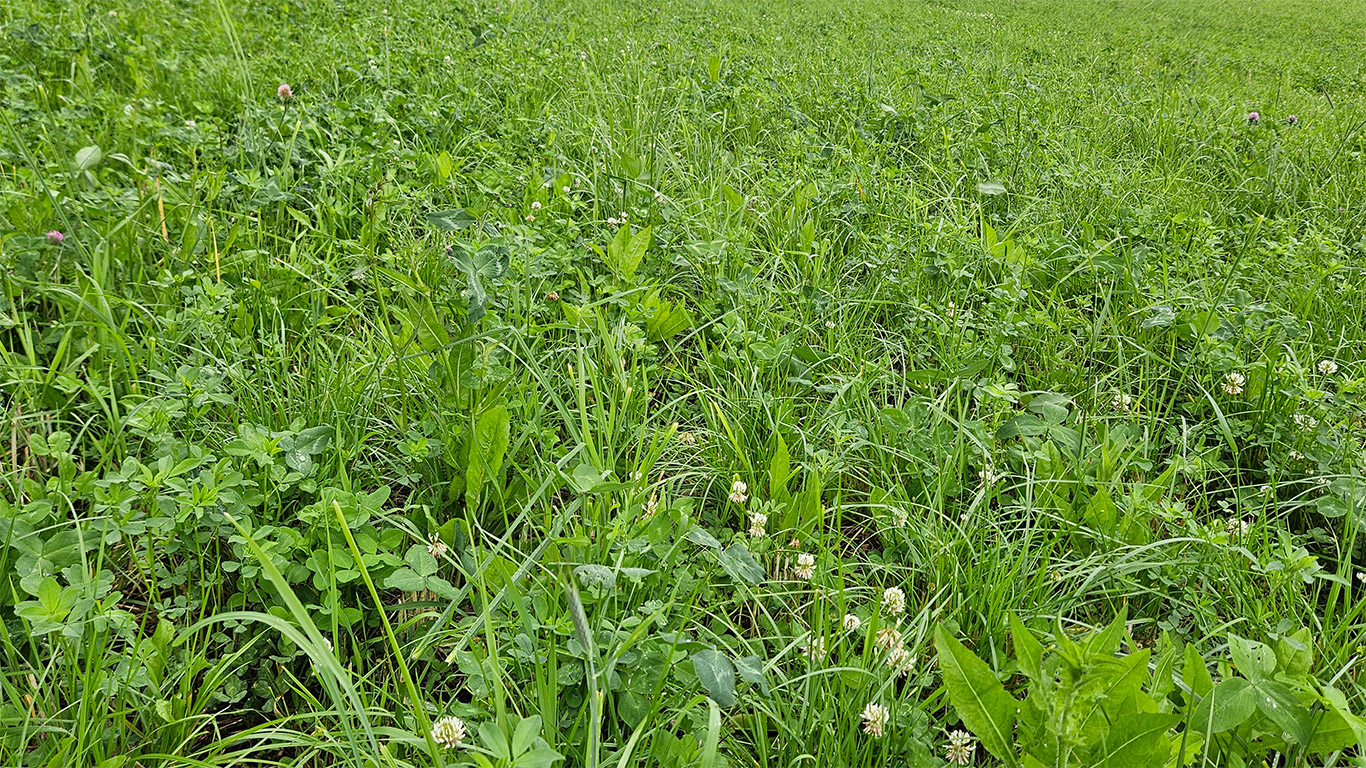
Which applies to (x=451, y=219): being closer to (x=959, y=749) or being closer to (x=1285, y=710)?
(x=959, y=749)

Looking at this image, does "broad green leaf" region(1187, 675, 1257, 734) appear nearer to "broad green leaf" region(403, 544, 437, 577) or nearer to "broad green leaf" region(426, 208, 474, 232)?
"broad green leaf" region(403, 544, 437, 577)

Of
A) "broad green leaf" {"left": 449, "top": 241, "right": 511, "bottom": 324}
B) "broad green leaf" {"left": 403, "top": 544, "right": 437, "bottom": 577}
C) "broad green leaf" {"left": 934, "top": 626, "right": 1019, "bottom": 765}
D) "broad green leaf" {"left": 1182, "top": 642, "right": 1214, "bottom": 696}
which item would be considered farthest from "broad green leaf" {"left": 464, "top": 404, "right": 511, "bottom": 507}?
"broad green leaf" {"left": 1182, "top": 642, "right": 1214, "bottom": 696}

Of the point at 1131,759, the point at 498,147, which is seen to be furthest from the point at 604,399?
the point at 498,147

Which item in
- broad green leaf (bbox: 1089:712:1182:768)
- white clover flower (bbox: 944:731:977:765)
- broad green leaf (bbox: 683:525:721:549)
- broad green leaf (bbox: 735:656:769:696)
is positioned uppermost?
broad green leaf (bbox: 683:525:721:549)

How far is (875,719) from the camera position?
47.6 inches

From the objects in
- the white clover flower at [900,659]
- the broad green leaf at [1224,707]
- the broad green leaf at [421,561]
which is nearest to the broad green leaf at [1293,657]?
the broad green leaf at [1224,707]

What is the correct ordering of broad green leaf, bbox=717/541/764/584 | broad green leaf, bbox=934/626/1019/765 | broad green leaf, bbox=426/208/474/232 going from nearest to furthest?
broad green leaf, bbox=934/626/1019/765 → broad green leaf, bbox=717/541/764/584 → broad green leaf, bbox=426/208/474/232

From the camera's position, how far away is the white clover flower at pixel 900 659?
1283 millimetres

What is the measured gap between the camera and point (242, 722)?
50.2 inches

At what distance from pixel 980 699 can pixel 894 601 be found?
0.27 m

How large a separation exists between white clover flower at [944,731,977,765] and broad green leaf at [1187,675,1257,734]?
314 mm

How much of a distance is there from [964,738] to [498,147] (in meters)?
2.56

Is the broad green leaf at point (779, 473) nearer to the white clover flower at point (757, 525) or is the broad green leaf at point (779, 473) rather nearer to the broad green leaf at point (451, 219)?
the white clover flower at point (757, 525)

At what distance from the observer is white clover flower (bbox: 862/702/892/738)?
3.92 ft
